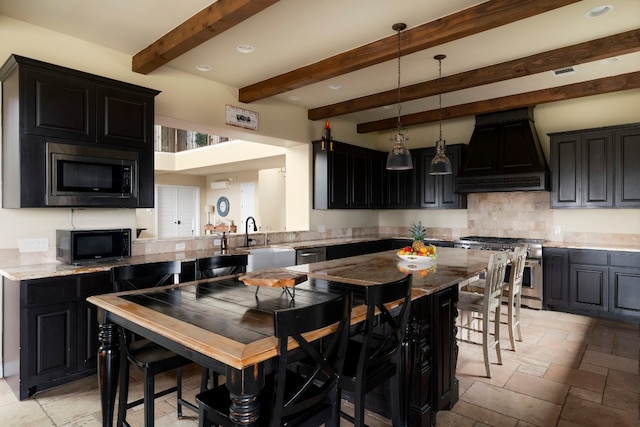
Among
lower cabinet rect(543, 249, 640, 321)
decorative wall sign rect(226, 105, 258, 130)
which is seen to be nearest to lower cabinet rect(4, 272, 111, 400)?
decorative wall sign rect(226, 105, 258, 130)

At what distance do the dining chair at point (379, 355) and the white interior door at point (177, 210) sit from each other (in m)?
9.10

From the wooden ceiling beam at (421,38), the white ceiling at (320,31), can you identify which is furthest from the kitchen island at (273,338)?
the white ceiling at (320,31)

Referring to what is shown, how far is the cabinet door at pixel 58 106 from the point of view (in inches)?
111

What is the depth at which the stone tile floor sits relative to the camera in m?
2.39

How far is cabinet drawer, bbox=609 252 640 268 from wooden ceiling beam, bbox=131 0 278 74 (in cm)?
457

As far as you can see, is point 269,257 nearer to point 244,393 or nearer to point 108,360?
point 108,360

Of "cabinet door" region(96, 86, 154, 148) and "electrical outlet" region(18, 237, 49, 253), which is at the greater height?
"cabinet door" region(96, 86, 154, 148)

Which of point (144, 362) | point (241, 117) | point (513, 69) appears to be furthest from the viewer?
point (241, 117)

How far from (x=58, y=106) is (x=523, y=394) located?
406 cm

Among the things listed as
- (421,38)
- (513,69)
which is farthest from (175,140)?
(513,69)

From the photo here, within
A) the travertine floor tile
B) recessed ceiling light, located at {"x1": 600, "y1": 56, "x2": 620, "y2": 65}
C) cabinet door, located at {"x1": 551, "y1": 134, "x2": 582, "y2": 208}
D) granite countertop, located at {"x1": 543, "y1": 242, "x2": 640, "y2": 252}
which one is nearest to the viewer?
the travertine floor tile

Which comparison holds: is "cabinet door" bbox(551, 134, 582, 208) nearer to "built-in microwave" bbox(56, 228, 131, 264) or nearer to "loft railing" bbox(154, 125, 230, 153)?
"built-in microwave" bbox(56, 228, 131, 264)

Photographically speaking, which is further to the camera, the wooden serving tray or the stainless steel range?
A: the stainless steel range

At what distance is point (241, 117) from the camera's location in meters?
4.77
